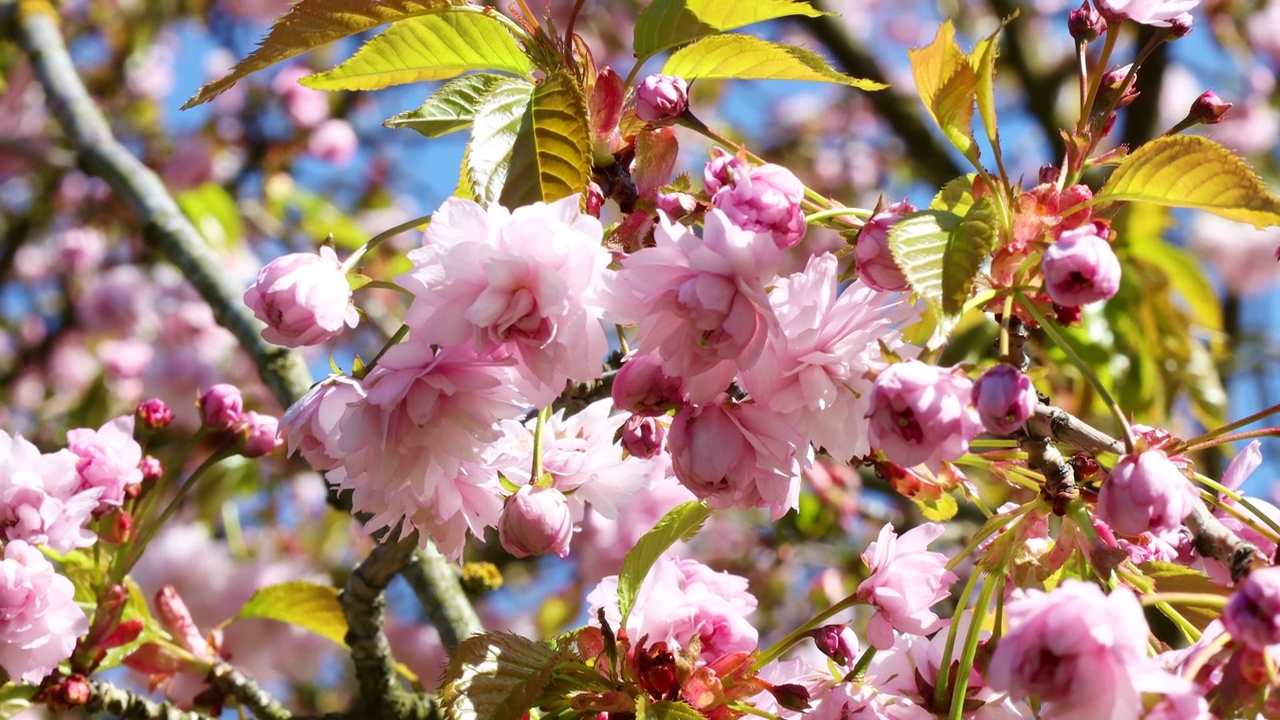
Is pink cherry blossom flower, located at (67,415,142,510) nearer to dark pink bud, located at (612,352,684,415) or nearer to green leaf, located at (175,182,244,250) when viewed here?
dark pink bud, located at (612,352,684,415)

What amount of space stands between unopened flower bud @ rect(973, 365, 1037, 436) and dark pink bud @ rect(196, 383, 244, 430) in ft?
3.48

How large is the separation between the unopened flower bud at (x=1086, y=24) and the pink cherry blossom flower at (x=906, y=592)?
519 millimetres

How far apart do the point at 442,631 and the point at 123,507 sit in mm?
504

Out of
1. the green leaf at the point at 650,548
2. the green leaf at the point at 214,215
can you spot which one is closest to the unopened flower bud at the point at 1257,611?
the green leaf at the point at 650,548

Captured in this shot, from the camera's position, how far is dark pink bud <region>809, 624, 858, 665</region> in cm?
116

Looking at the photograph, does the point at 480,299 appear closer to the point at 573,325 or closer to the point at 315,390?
the point at 573,325

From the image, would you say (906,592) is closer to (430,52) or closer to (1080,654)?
(1080,654)

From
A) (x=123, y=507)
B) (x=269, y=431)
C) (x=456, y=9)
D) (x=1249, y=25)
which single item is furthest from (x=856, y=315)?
(x=1249, y=25)

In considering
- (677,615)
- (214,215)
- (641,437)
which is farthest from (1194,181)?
(214,215)

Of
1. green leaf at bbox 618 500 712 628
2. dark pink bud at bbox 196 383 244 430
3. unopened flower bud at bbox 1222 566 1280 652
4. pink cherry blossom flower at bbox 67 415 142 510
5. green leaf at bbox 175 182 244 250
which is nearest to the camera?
unopened flower bud at bbox 1222 566 1280 652

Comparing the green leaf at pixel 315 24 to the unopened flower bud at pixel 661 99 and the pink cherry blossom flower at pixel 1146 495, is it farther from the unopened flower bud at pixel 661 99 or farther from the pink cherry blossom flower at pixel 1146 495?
the pink cherry blossom flower at pixel 1146 495

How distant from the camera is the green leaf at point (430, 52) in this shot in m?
1.06

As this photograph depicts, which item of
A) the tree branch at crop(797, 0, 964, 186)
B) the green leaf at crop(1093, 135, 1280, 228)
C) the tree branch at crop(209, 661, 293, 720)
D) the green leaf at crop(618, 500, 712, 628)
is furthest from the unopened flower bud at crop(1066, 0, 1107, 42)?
the tree branch at crop(797, 0, 964, 186)

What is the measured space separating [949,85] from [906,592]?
19.0 inches
